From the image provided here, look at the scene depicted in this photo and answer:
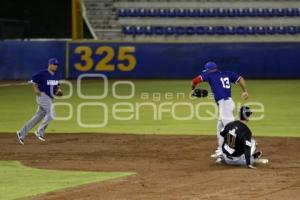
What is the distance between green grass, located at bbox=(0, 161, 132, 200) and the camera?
11.2 m

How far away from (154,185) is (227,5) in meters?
31.5

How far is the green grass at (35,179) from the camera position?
11.2 metres

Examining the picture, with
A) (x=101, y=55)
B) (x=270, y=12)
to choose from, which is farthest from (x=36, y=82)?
(x=270, y=12)

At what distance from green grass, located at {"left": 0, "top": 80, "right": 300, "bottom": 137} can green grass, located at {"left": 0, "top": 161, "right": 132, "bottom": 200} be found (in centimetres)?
607

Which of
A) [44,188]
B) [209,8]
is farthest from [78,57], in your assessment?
[44,188]

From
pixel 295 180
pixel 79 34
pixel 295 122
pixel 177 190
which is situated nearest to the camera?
pixel 177 190

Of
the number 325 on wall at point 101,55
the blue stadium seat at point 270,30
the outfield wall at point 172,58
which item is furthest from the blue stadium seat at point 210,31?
Answer: the number 325 on wall at point 101,55

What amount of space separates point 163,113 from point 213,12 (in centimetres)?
1946

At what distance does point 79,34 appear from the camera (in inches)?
1566

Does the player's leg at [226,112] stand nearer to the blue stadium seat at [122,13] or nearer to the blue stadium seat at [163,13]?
the blue stadium seat at [163,13]

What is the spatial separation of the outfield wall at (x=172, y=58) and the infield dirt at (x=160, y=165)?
61.5 feet

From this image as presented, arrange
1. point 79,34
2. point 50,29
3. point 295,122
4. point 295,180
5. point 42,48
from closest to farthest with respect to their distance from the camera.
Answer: point 295,180 → point 295,122 → point 42,48 → point 79,34 → point 50,29

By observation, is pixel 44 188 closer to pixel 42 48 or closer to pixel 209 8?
pixel 42 48

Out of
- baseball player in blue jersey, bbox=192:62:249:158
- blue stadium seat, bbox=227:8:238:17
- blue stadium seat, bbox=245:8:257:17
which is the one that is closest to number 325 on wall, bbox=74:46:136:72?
blue stadium seat, bbox=227:8:238:17
